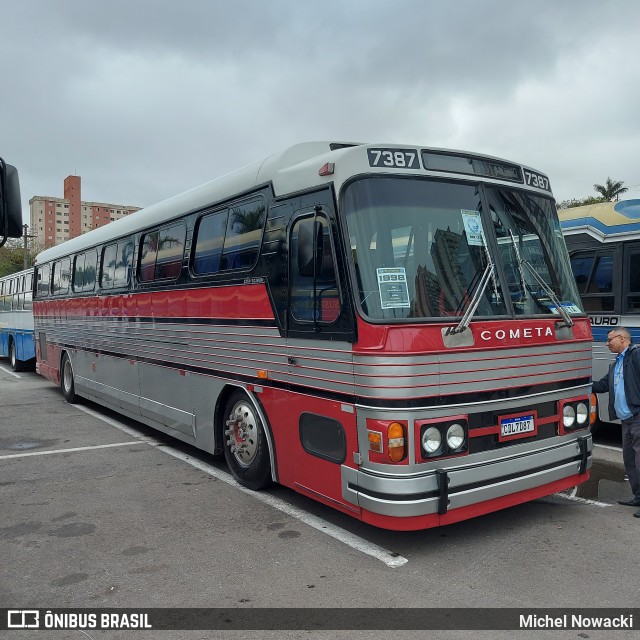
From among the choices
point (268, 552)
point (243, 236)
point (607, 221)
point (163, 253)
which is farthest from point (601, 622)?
point (163, 253)

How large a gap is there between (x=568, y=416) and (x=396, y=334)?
2.01 meters

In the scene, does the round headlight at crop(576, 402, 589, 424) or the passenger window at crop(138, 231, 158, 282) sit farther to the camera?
the passenger window at crop(138, 231, 158, 282)

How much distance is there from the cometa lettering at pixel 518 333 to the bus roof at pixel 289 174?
132cm

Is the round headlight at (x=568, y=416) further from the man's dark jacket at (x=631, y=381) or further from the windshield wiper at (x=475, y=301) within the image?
the windshield wiper at (x=475, y=301)

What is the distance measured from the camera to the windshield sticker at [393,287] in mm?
4516

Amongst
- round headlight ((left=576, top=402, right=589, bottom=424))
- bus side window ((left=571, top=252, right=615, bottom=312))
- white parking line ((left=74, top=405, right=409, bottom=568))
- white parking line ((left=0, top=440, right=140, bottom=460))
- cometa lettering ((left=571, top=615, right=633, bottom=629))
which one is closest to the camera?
cometa lettering ((left=571, top=615, right=633, bottom=629))

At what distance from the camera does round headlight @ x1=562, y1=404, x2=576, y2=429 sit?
209 inches

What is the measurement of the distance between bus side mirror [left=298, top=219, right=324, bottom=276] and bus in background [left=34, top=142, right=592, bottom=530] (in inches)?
0.7

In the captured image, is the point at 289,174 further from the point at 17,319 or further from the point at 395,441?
the point at 17,319

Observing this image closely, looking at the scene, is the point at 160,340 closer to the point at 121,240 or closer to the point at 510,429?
the point at 121,240

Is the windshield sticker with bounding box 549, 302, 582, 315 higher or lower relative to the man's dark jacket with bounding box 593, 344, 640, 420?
higher

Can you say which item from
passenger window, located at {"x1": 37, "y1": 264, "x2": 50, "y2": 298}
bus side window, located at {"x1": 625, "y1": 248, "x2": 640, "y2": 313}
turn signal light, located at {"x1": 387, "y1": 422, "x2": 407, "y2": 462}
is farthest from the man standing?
passenger window, located at {"x1": 37, "y1": 264, "x2": 50, "y2": 298}

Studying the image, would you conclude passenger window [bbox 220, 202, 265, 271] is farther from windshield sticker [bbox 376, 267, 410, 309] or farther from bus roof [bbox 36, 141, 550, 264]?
windshield sticker [bbox 376, 267, 410, 309]

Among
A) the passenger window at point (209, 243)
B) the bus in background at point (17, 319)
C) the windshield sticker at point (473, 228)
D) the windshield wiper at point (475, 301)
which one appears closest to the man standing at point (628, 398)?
the windshield wiper at point (475, 301)
